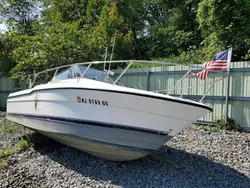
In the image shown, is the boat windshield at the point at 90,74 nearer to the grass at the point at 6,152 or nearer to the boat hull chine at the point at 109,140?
the boat hull chine at the point at 109,140

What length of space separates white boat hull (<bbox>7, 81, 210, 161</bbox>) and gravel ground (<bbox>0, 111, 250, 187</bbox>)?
324 millimetres

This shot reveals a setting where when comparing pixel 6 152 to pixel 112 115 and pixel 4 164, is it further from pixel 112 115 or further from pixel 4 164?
pixel 112 115

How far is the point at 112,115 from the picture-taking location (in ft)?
15.5

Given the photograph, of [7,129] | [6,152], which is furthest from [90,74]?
[7,129]

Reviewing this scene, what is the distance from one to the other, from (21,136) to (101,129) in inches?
140

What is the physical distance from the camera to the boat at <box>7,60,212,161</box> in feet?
14.8

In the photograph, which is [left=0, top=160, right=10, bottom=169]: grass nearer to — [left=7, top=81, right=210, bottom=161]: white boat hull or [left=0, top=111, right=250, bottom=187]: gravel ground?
[left=0, top=111, right=250, bottom=187]: gravel ground

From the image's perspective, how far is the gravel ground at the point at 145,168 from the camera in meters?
4.70

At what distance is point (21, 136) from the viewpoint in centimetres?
755

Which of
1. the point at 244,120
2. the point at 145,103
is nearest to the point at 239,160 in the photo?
the point at 244,120

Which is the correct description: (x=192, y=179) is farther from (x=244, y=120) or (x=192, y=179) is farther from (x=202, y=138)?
(x=244, y=120)

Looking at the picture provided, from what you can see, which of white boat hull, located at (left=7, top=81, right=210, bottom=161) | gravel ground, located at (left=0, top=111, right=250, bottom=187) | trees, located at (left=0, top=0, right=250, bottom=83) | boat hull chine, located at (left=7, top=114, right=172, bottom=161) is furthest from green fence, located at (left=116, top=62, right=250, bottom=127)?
boat hull chine, located at (left=7, top=114, right=172, bottom=161)

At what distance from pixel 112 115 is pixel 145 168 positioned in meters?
1.18

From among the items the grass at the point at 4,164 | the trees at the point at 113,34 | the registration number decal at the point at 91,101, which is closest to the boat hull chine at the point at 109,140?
the registration number decal at the point at 91,101
